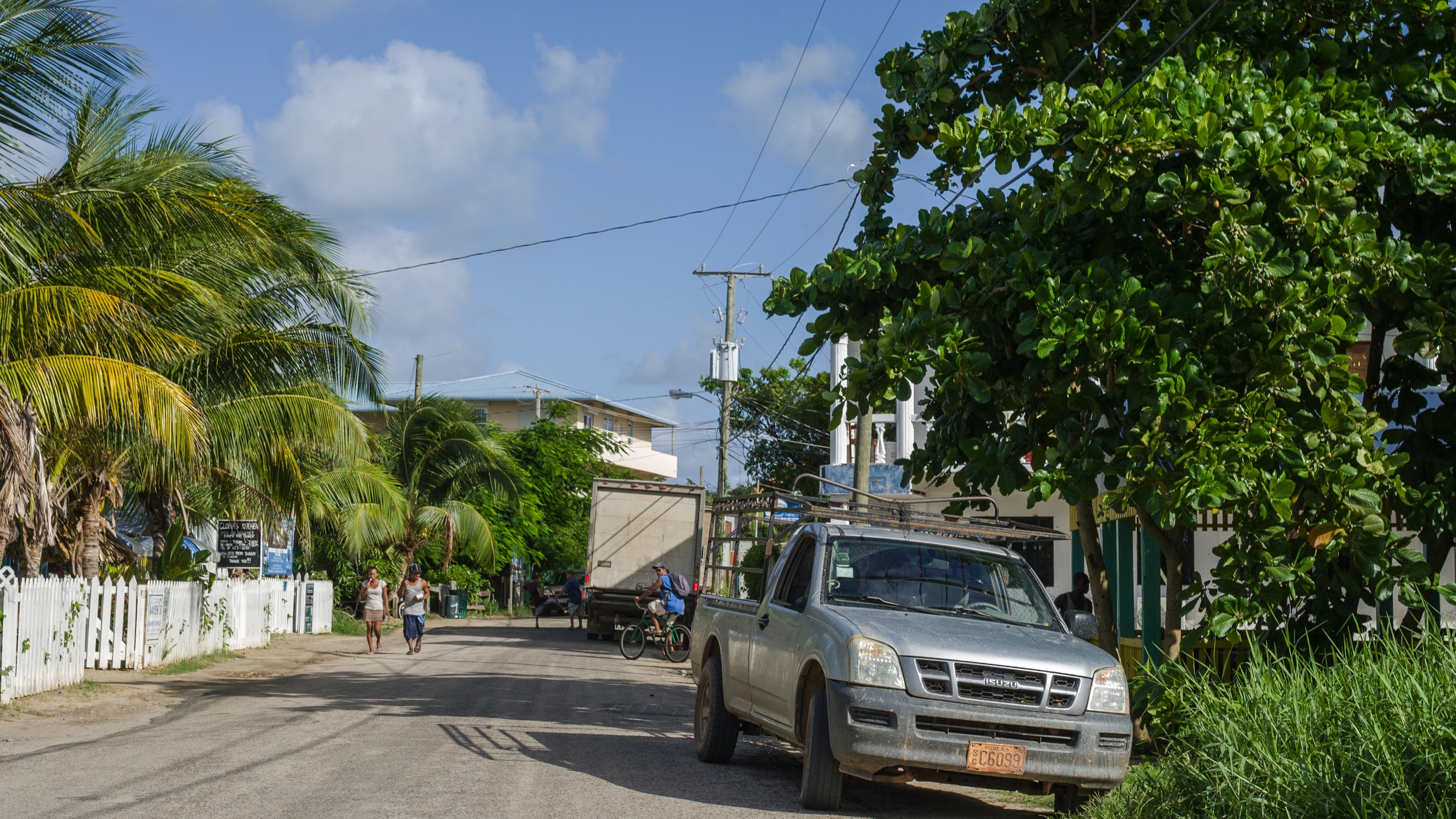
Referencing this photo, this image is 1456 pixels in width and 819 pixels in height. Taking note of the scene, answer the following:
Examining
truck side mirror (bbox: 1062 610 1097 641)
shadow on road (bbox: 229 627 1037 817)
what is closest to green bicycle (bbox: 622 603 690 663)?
shadow on road (bbox: 229 627 1037 817)

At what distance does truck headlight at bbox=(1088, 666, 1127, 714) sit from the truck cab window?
2164 millimetres

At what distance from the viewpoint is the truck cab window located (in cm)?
912

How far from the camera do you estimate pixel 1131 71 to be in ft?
36.1

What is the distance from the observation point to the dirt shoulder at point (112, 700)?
11.2 metres

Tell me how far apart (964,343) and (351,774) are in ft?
17.1

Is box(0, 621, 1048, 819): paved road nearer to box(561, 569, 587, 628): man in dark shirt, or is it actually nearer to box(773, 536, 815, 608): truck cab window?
box(773, 536, 815, 608): truck cab window

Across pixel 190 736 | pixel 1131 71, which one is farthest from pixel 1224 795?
pixel 190 736

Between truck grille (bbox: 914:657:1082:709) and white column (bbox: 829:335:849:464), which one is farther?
white column (bbox: 829:335:849:464)

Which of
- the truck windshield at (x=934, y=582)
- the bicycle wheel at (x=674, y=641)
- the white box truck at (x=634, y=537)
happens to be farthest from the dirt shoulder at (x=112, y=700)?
the white box truck at (x=634, y=537)

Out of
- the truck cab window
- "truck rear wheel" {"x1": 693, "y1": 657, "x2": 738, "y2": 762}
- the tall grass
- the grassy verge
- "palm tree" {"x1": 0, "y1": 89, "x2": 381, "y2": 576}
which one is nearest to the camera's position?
the tall grass

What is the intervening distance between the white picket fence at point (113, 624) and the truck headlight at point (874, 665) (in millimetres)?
9792

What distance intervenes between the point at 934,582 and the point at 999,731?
5.24ft

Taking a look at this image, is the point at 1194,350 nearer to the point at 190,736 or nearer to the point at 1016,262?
the point at 1016,262

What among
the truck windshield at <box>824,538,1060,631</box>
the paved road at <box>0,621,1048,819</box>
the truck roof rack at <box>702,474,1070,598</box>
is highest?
the truck roof rack at <box>702,474,1070,598</box>
